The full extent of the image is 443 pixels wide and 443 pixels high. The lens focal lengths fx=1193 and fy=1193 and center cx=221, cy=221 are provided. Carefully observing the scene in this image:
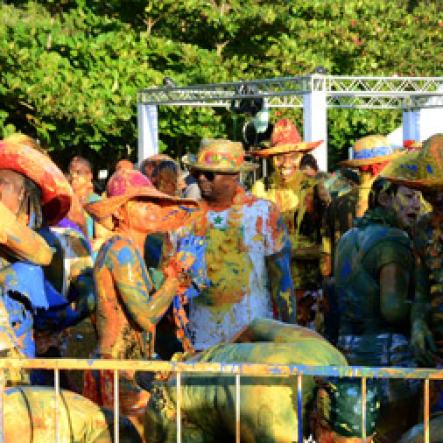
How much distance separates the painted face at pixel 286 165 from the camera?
8.12m

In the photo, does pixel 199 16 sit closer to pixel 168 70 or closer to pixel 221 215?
pixel 168 70

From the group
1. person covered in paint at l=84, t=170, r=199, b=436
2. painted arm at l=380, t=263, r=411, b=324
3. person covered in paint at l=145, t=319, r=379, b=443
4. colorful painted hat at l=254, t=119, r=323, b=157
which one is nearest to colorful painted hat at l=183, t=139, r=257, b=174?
person covered in paint at l=84, t=170, r=199, b=436

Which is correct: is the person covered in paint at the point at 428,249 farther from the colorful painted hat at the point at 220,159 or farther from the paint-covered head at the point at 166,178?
the paint-covered head at the point at 166,178

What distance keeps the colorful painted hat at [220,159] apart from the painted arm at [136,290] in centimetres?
80

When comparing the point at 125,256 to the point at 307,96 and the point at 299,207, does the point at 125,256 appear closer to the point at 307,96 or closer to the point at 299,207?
the point at 299,207

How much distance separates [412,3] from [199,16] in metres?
18.0

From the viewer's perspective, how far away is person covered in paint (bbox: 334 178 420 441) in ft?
15.8

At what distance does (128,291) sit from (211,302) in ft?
2.41

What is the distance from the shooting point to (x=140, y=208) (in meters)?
5.35

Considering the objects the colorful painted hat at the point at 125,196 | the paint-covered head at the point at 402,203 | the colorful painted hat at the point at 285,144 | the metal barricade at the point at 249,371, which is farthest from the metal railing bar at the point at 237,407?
the colorful painted hat at the point at 285,144

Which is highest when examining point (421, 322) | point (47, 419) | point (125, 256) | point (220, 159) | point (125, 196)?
point (220, 159)

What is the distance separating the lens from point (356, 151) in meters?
7.49

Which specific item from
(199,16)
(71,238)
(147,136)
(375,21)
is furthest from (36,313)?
(375,21)

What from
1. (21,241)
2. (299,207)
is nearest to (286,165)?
(299,207)
